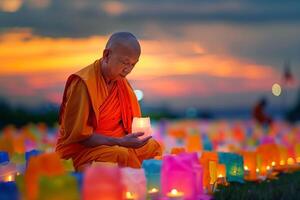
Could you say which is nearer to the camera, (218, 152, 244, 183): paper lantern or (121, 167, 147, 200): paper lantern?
(121, 167, 147, 200): paper lantern

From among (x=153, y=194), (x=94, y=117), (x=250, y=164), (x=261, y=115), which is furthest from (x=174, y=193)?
(x=261, y=115)

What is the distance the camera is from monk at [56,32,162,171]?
482 centimetres

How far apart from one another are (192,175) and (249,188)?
1.58 m

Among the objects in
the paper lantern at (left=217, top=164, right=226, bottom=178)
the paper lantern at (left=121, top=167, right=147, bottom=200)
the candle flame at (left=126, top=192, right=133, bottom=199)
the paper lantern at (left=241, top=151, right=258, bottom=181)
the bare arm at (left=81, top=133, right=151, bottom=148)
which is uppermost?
the bare arm at (left=81, top=133, right=151, bottom=148)

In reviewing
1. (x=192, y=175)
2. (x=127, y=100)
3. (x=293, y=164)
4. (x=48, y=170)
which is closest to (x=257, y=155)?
(x=293, y=164)

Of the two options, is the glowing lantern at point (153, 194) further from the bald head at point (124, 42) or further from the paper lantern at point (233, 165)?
the paper lantern at point (233, 165)

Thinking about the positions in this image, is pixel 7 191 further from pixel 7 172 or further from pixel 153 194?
pixel 153 194

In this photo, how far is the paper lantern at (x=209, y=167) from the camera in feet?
15.5

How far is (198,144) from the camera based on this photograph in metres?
6.74

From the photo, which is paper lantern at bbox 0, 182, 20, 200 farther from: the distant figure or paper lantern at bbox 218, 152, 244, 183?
the distant figure

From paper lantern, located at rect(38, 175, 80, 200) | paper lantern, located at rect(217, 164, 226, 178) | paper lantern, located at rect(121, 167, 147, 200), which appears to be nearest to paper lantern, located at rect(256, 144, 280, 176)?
paper lantern, located at rect(217, 164, 226, 178)

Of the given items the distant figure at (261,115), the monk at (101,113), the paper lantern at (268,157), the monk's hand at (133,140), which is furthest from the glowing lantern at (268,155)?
the distant figure at (261,115)

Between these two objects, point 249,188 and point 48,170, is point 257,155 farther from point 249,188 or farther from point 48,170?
point 48,170

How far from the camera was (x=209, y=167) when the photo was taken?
195 inches
